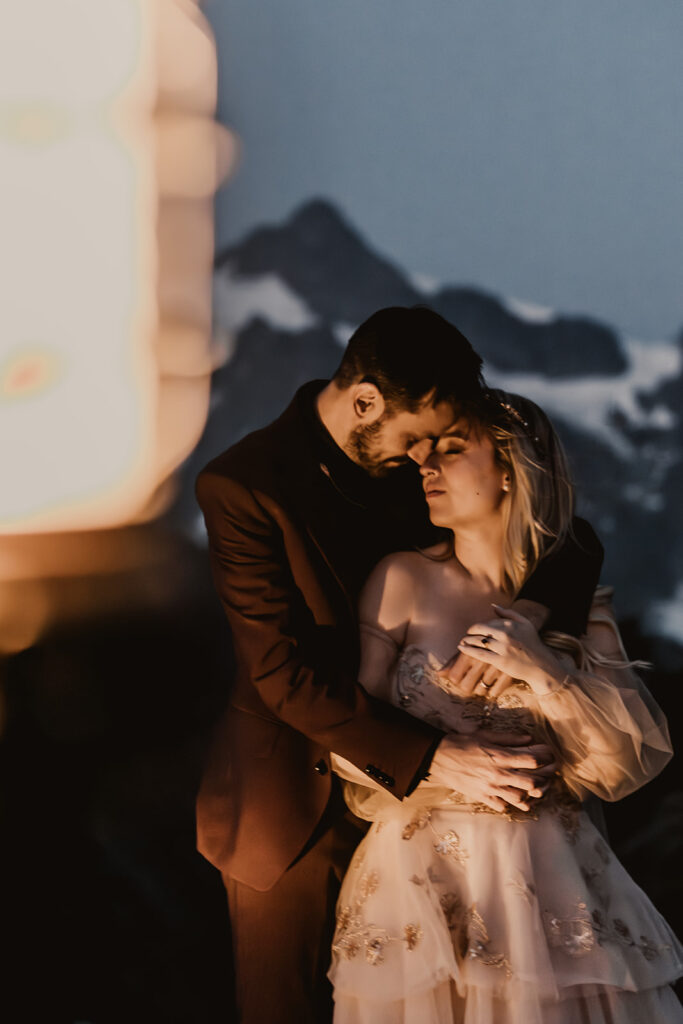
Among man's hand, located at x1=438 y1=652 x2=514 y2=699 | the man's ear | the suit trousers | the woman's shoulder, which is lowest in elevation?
the suit trousers

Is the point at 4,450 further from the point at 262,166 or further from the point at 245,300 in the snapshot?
the point at 262,166

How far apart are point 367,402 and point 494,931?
106cm

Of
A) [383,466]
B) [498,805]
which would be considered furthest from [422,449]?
[498,805]

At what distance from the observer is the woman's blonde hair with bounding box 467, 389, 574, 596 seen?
212 centimetres

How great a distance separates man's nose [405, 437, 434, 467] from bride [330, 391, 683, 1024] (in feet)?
0.05

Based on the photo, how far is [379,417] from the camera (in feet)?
6.95

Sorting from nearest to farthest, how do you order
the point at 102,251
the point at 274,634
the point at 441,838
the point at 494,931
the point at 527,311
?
1. the point at 494,931
2. the point at 441,838
3. the point at 274,634
4. the point at 102,251
5. the point at 527,311

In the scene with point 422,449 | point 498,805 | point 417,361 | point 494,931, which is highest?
point 417,361

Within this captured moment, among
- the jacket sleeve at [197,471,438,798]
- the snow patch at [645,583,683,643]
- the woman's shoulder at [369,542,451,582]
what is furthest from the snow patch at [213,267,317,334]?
the snow patch at [645,583,683,643]

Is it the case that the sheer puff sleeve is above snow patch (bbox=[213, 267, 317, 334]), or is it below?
below

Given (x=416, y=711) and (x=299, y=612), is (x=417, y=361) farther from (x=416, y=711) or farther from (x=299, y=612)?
(x=416, y=711)

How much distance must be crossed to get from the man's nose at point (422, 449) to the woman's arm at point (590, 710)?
38 centimetres

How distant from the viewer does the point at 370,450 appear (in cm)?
216

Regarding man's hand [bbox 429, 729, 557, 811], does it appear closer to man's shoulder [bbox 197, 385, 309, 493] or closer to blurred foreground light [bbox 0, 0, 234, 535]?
man's shoulder [bbox 197, 385, 309, 493]
